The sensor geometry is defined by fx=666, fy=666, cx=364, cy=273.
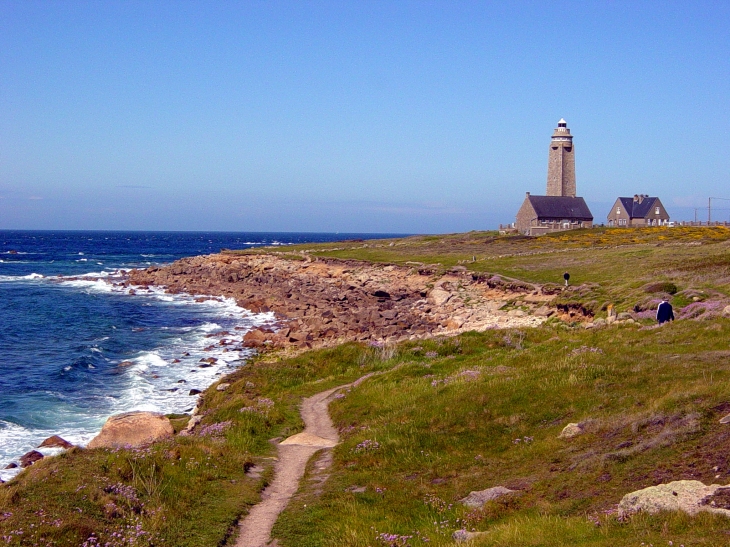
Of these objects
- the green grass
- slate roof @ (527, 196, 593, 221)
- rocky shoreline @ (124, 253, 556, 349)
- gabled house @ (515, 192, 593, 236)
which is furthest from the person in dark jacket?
slate roof @ (527, 196, 593, 221)

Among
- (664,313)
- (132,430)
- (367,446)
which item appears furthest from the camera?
(664,313)

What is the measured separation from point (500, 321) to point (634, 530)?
30.4 m

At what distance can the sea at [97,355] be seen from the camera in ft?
86.9

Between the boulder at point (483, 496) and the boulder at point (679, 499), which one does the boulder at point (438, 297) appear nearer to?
the boulder at point (483, 496)

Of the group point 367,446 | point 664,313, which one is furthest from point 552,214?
point 367,446

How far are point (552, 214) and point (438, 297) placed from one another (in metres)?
58.6

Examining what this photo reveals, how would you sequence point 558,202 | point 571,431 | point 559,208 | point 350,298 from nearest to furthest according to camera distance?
point 571,431, point 350,298, point 559,208, point 558,202

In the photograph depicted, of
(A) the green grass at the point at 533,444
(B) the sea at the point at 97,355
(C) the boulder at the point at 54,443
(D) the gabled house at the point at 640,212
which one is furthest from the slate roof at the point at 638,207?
(C) the boulder at the point at 54,443

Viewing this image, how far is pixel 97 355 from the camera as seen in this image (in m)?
39.2

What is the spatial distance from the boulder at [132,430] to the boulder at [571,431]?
35.3 ft

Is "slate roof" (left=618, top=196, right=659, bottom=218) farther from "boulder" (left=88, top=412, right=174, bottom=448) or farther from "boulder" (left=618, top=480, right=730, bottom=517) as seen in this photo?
"boulder" (left=618, top=480, right=730, bottom=517)

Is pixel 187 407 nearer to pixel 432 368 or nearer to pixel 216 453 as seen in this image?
pixel 432 368

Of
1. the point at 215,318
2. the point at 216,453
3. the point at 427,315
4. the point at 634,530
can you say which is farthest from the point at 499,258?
the point at 634,530

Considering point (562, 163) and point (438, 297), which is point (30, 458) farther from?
point (562, 163)
